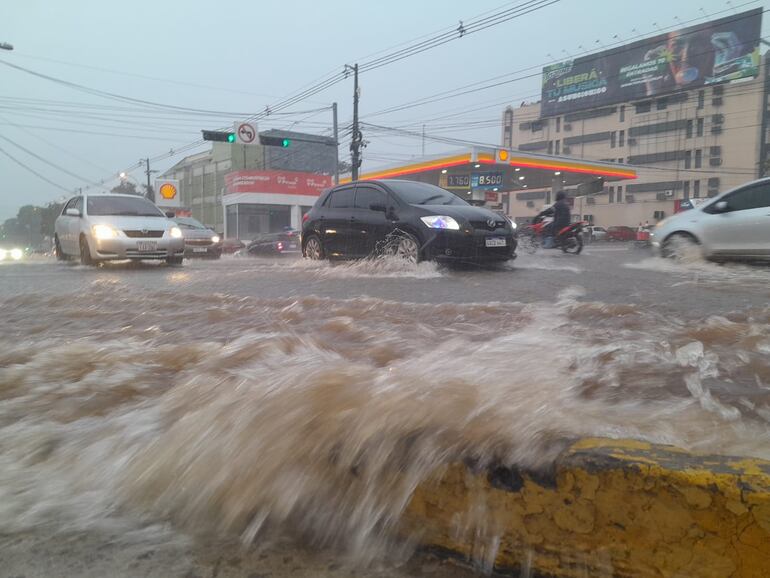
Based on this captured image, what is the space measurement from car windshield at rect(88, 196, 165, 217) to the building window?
48.6 metres

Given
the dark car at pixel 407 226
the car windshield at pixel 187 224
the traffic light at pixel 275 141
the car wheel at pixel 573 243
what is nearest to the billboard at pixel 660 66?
the traffic light at pixel 275 141

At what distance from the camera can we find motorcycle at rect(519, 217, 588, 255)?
35.1 ft

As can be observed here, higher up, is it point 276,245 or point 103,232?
point 103,232

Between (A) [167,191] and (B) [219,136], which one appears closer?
(B) [219,136]

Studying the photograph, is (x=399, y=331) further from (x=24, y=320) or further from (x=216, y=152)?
(x=216, y=152)

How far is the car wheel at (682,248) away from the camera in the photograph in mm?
7938

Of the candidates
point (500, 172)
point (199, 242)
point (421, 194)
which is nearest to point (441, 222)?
point (421, 194)

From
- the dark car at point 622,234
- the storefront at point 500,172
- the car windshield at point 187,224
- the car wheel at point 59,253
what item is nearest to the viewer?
the car wheel at point 59,253

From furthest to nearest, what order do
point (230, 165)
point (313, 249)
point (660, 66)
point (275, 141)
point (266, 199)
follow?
point (230, 165) → point (660, 66) → point (266, 199) → point (275, 141) → point (313, 249)

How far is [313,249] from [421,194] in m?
2.24

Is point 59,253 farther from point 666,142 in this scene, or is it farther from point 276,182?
point 666,142

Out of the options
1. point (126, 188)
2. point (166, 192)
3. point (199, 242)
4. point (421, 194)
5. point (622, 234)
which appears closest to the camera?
point (421, 194)

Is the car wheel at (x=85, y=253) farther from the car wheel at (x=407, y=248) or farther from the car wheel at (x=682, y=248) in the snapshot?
the car wheel at (x=682, y=248)

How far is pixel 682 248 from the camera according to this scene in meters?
8.13
